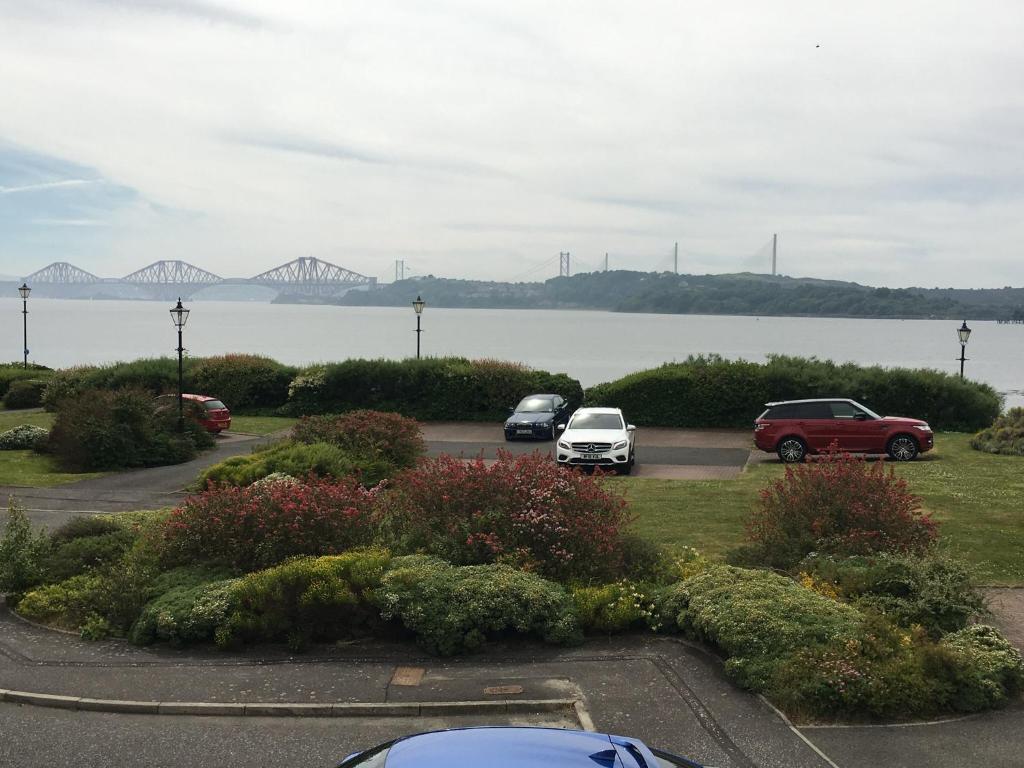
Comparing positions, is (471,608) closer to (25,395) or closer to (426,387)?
(426,387)

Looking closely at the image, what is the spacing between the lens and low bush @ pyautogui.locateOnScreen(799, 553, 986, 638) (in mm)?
9609

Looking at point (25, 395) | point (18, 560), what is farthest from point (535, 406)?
point (25, 395)

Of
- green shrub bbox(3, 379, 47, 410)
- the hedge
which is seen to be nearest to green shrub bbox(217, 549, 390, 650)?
the hedge

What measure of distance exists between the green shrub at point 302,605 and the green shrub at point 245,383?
95.1ft

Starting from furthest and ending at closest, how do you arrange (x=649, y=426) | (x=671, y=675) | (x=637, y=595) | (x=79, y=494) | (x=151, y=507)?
(x=649, y=426)
(x=79, y=494)
(x=151, y=507)
(x=637, y=595)
(x=671, y=675)

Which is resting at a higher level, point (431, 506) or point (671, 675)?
point (431, 506)

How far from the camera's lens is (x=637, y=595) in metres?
10.5

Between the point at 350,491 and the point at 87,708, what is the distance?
16.8 ft

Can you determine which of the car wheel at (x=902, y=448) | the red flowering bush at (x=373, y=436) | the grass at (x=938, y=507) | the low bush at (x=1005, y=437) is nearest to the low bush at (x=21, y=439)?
the red flowering bush at (x=373, y=436)

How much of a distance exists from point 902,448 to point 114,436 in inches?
813

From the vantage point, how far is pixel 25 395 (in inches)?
1601

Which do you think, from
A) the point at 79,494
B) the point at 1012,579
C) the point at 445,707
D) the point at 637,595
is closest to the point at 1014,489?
the point at 1012,579

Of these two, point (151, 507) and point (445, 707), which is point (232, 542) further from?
point (151, 507)

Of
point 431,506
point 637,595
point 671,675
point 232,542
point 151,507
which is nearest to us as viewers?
point 671,675
